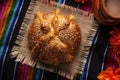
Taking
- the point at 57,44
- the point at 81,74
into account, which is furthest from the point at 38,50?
the point at 81,74

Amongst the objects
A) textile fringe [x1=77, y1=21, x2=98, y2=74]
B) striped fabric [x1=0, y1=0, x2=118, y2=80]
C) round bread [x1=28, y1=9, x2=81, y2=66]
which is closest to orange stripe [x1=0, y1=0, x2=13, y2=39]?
striped fabric [x1=0, y1=0, x2=118, y2=80]

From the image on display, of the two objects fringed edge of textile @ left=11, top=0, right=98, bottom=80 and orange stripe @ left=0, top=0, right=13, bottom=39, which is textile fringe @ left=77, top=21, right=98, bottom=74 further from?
orange stripe @ left=0, top=0, right=13, bottom=39

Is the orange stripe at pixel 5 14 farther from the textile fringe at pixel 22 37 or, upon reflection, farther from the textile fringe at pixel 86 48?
the textile fringe at pixel 86 48

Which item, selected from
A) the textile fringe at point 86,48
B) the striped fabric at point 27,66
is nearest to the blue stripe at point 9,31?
the striped fabric at point 27,66

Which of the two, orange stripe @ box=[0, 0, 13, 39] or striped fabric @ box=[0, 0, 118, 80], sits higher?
orange stripe @ box=[0, 0, 13, 39]

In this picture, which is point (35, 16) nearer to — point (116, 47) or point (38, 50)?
point (38, 50)
